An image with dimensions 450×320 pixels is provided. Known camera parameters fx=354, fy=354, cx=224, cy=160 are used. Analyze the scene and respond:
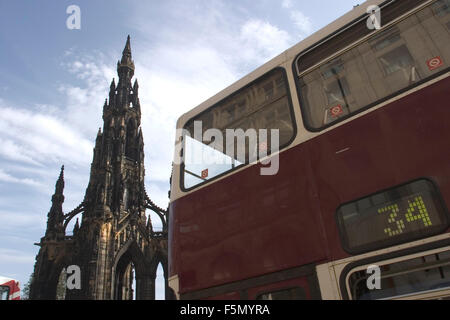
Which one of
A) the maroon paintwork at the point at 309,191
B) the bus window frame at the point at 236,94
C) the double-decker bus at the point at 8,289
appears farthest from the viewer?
the double-decker bus at the point at 8,289

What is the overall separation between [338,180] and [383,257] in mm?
796

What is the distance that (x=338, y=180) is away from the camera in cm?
330

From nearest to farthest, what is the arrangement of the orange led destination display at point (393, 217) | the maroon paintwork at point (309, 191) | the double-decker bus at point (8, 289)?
the orange led destination display at point (393, 217) < the maroon paintwork at point (309, 191) < the double-decker bus at point (8, 289)

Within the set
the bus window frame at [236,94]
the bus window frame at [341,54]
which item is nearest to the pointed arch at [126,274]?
the bus window frame at [236,94]

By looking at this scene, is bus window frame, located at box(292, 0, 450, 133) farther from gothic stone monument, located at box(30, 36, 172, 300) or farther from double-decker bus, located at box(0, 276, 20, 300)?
gothic stone monument, located at box(30, 36, 172, 300)

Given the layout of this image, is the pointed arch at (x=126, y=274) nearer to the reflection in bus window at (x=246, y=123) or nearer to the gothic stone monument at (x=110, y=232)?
the gothic stone monument at (x=110, y=232)

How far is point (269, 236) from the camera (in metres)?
3.56

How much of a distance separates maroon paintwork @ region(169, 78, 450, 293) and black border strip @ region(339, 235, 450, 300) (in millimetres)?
125

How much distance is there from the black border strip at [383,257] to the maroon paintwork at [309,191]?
0.41ft

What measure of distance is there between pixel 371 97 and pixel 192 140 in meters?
2.58

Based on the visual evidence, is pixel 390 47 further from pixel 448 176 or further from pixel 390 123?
pixel 448 176

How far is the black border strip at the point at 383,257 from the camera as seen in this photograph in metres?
2.60

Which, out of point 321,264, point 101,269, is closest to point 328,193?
point 321,264

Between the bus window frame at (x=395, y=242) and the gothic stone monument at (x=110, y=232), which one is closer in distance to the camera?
the bus window frame at (x=395, y=242)
